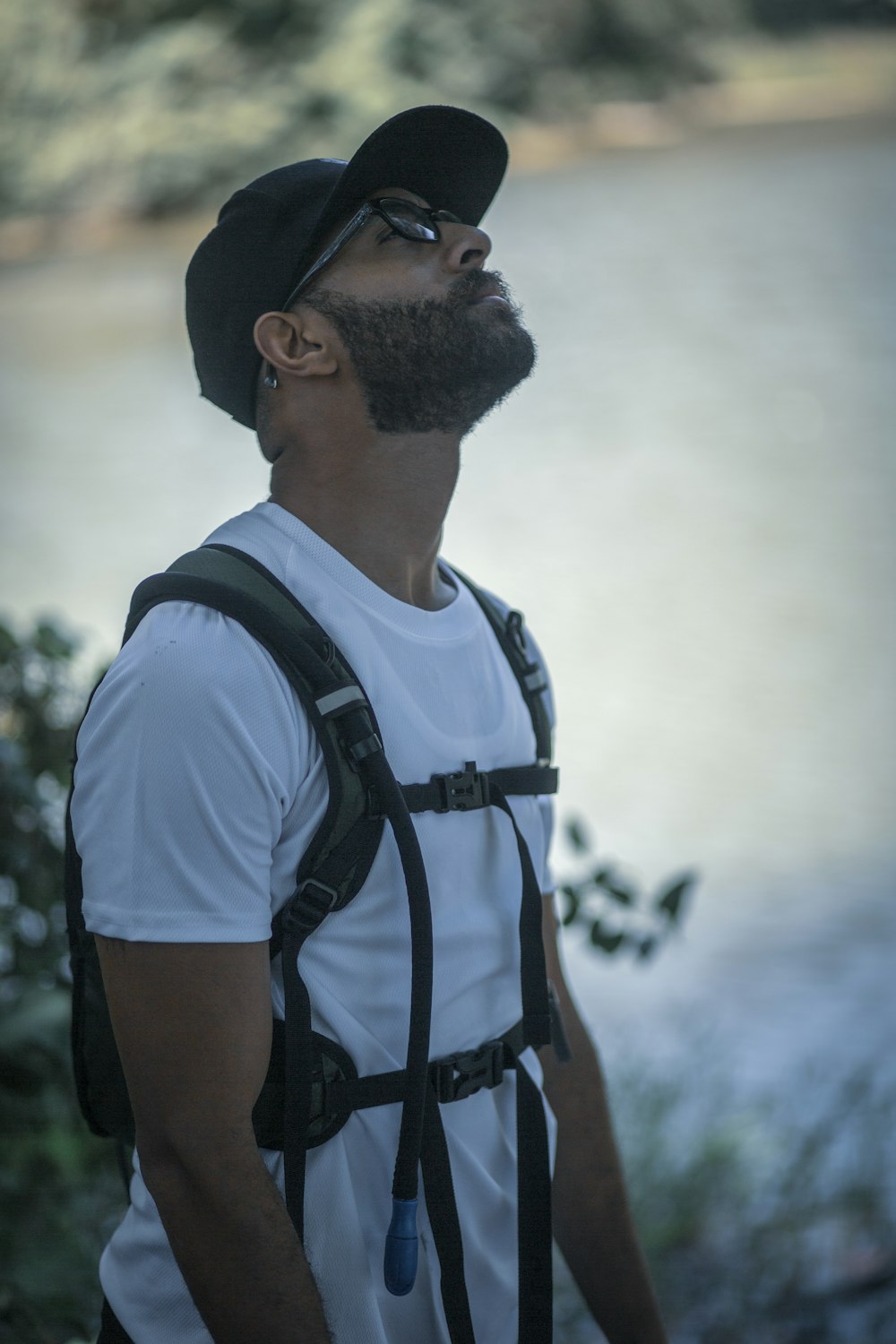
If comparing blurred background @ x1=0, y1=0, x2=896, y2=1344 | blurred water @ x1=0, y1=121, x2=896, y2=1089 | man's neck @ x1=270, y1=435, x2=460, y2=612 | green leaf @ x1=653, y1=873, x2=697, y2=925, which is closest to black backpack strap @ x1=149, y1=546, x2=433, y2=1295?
man's neck @ x1=270, y1=435, x2=460, y2=612

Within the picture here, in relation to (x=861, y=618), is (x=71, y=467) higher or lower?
higher

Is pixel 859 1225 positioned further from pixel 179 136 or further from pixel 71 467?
pixel 179 136

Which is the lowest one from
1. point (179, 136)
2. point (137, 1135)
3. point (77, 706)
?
point (137, 1135)

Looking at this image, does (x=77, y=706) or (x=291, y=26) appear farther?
(x=291, y=26)

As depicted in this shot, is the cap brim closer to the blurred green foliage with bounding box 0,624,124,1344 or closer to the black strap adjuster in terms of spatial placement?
the black strap adjuster

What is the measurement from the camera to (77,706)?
1.96 metres

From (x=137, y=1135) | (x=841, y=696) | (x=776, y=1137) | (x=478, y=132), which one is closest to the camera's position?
(x=137, y=1135)

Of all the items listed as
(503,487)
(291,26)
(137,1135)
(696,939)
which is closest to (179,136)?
(291,26)

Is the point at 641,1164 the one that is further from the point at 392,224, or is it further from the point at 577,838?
the point at 392,224

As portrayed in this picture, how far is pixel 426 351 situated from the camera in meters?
0.98

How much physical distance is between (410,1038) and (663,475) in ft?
14.5

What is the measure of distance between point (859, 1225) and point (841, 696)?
89.3 inches

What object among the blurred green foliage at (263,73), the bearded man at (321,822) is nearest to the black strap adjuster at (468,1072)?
the bearded man at (321,822)

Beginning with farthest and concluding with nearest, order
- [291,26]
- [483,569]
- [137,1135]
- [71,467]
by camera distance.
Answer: [291,26] → [71,467] → [483,569] → [137,1135]
